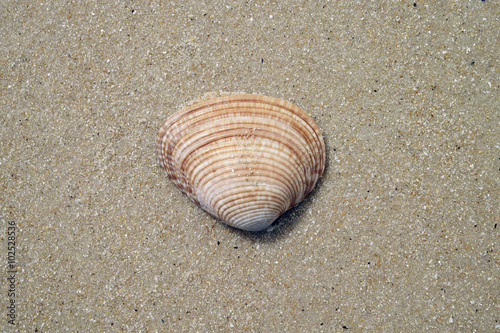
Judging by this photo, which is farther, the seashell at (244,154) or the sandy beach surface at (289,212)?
the sandy beach surface at (289,212)

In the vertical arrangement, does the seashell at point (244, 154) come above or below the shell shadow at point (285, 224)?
above

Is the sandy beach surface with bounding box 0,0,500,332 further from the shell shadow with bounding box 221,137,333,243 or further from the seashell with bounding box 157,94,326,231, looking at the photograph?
the seashell with bounding box 157,94,326,231

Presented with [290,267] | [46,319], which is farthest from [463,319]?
[46,319]

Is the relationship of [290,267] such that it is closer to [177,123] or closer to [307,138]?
[307,138]

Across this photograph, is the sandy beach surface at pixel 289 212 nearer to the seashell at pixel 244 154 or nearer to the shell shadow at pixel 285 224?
the shell shadow at pixel 285 224

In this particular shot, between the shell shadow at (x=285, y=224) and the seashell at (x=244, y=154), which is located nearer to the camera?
the seashell at (x=244, y=154)

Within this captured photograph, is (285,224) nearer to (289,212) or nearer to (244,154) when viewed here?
(289,212)

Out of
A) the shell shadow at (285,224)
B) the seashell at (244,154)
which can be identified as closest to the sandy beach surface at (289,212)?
the shell shadow at (285,224)
